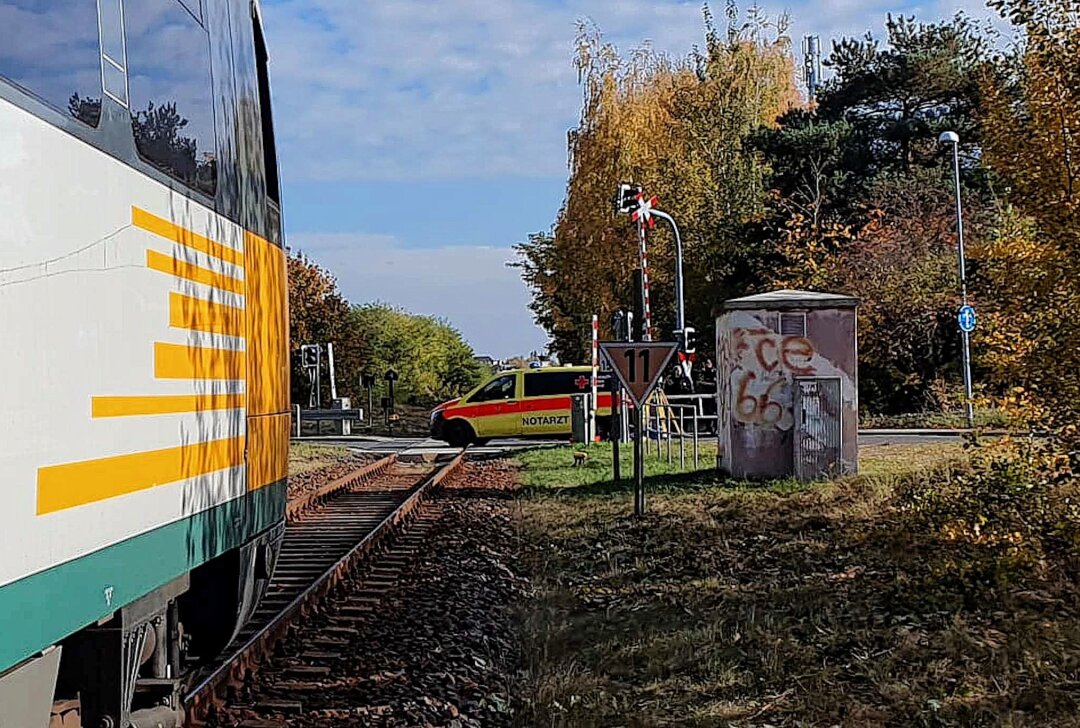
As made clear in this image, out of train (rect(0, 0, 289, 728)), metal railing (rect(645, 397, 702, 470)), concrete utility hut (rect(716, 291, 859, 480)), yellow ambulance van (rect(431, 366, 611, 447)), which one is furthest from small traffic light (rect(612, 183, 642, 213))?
train (rect(0, 0, 289, 728))

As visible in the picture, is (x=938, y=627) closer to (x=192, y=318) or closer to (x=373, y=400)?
(x=192, y=318)

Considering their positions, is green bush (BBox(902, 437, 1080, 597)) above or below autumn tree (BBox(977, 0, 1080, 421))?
below

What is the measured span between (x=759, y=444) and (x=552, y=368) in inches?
639

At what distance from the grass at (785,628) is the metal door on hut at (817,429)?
1.98 m

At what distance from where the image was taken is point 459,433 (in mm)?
32750

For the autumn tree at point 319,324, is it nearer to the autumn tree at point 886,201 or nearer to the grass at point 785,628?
the autumn tree at point 886,201

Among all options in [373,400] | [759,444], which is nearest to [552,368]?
[759,444]

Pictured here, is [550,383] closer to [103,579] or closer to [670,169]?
[670,169]

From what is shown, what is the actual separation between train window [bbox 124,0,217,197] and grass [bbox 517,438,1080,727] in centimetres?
329

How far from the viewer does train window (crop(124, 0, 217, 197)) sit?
466cm

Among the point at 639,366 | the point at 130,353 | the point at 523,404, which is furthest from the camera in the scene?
the point at 523,404

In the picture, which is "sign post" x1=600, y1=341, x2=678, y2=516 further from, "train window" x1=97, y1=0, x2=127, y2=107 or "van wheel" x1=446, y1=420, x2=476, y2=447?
"van wheel" x1=446, y1=420, x2=476, y2=447

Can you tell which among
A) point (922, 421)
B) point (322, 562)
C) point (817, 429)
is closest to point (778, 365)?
point (817, 429)

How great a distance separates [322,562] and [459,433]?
67.5ft
